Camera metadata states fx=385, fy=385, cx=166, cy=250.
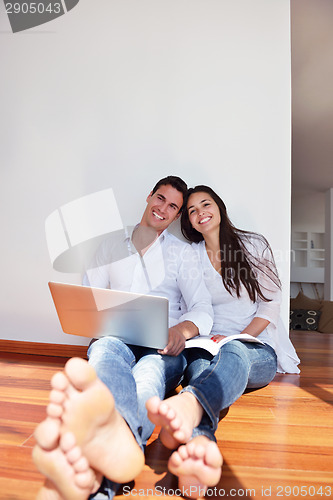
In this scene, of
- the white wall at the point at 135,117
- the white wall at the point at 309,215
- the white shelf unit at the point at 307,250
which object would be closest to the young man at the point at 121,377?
the white wall at the point at 135,117

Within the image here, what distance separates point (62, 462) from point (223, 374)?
598mm

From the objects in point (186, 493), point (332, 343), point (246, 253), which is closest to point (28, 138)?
point (246, 253)

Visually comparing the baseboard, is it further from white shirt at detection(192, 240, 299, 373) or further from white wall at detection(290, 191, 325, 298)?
white wall at detection(290, 191, 325, 298)

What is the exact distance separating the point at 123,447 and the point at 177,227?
165 cm

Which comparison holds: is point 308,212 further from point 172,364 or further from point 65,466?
point 65,466

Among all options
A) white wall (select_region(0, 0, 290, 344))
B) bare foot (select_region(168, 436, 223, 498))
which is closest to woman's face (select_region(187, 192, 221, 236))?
white wall (select_region(0, 0, 290, 344))

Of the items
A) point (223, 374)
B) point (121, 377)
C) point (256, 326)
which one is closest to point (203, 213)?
point (256, 326)

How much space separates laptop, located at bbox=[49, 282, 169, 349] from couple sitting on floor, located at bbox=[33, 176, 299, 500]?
0.06 metres

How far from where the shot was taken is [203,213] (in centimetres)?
195

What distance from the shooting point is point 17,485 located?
95cm

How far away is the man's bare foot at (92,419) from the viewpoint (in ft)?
2.50

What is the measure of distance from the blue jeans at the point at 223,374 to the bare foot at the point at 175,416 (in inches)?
1.6

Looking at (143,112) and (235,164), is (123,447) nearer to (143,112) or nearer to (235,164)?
(235,164)

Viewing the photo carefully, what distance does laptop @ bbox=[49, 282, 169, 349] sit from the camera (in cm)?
130
